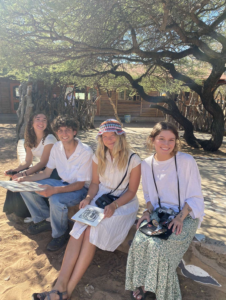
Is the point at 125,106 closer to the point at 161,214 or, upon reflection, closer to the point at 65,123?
the point at 65,123

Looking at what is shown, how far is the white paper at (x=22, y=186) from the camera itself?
2676 millimetres

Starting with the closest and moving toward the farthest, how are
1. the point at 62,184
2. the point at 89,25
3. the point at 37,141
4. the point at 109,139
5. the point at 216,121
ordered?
the point at 109,139 → the point at 62,184 → the point at 37,141 → the point at 89,25 → the point at 216,121

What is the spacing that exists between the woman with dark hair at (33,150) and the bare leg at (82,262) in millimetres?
1503

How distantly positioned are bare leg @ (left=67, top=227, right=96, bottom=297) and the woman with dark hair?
1503 millimetres

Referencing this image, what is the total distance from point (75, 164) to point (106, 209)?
0.80m

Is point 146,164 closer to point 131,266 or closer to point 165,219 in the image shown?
point 165,219

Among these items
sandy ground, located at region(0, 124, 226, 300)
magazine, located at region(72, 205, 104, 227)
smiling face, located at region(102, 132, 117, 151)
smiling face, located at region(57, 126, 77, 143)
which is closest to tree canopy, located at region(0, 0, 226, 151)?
smiling face, located at region(57, 126, 77, 143)

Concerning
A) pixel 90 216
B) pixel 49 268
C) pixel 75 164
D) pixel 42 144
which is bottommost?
pixel 49 268

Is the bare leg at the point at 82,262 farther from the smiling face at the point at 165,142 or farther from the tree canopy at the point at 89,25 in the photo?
the tree canopy at the point at 89,25

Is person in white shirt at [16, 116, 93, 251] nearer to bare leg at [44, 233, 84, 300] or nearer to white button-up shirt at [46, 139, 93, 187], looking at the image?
white button-up shirt at [46, 139, 93, 187]

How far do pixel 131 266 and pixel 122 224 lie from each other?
0.42 meters

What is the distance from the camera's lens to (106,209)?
2299 mm

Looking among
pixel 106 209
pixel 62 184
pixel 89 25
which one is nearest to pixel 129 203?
pixel 106 209

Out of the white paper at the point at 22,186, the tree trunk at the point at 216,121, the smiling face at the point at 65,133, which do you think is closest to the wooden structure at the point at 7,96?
the tree trunk at the point at 216,121
